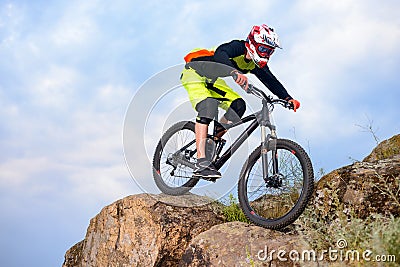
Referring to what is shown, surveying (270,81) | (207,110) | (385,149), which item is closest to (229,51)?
(270,81)

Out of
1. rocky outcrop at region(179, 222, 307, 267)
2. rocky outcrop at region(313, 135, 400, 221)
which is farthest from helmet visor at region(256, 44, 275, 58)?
rocky outcrop at region(179, 222, 307, 267)

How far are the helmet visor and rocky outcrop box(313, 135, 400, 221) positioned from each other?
197 centimetres

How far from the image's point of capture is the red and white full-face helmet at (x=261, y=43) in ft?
22.2

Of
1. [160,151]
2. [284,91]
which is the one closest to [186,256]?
[160,151]

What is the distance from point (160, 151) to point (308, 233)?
340 centimetres

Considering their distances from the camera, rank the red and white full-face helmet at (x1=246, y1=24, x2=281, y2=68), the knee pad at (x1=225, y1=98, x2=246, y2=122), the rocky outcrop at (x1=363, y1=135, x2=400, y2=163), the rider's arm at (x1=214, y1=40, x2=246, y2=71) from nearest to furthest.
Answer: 1. the red and white full-face helmet at (x1=246, y1=24, x2=281, y2=68)
2. the rider's arm at (x1=214, y1=40, x2=246, y2=71)
3. the knee pad at (x1=225, y1=98, x2=246, y2=122)
4. the rocky outcrop at (x1=363, y1=135, x2=400, y2=163)

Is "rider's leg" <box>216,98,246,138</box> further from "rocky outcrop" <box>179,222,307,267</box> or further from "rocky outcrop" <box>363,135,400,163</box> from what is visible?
"rocky outcrop" <box>363,135,400,163</box>

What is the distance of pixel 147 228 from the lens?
715 cm

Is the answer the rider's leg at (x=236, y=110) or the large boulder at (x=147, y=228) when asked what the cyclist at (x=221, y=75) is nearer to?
the rider's leg at (x=236, y=110)

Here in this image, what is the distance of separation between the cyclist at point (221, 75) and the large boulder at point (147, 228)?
673 mm

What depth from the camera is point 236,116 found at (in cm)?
720

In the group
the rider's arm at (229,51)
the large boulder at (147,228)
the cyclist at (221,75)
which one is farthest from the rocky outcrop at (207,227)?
the rider's arm at (229,51)

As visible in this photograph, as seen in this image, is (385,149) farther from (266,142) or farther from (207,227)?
(207,227)

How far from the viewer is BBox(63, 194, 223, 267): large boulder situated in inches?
275
